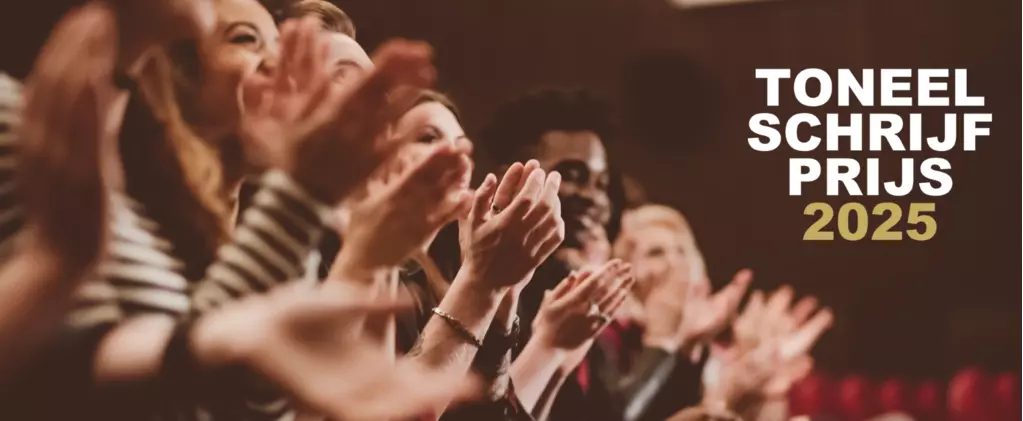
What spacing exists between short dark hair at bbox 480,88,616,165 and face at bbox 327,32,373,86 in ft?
0.76

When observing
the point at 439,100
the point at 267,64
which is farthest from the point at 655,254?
the point at 267,64

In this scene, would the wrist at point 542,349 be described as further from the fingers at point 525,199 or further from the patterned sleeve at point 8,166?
the patterned sleeve at point 8,166

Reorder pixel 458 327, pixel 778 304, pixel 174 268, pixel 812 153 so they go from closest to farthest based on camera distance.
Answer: pixel 174 268
pixel 458 327
pixel 812 153
pixel 778 304

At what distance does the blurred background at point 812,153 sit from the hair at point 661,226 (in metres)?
0.02

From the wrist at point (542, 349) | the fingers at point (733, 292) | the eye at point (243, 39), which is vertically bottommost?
the fingers at point (733, 292)

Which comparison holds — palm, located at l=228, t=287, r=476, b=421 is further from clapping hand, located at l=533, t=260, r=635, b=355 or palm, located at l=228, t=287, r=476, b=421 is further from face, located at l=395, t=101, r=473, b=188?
clapping hand, located at l=533, t=260, r=635, b=355

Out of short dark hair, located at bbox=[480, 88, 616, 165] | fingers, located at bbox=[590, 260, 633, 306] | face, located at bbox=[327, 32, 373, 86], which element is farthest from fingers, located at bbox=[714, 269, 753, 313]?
face, located at bbox=[327, 32, 373, 86]

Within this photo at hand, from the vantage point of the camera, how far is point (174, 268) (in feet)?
2.90

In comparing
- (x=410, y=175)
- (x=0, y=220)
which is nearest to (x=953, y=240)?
(x=410, y=175)

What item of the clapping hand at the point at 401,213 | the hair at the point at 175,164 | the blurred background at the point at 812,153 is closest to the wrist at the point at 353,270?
the clapping hand at the point at 401,213

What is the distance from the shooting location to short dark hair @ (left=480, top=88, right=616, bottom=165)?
132 centimetres

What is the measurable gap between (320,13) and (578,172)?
1.45 ft

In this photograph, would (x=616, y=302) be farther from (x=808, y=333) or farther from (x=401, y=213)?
(x=401, y=213)

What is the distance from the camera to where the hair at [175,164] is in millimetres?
910
